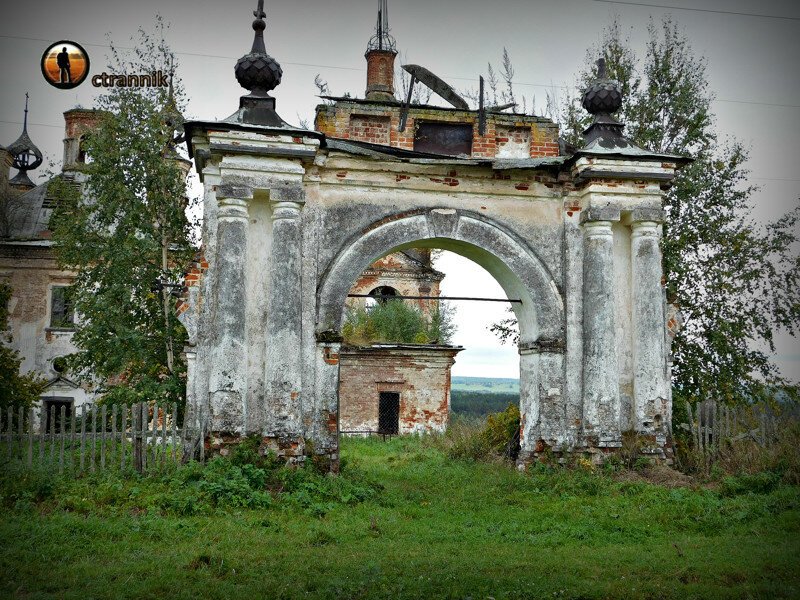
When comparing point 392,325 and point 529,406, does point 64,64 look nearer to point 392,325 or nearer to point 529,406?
point 529,406

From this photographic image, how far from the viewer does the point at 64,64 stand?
8.14 m

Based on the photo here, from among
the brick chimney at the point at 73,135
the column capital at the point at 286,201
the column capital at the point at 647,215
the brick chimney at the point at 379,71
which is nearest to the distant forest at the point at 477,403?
the brick chimney at the point at 73,135

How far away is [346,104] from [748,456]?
289 inches

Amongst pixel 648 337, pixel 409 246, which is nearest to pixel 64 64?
pixel 409 246

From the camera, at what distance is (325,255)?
1078 centimetres

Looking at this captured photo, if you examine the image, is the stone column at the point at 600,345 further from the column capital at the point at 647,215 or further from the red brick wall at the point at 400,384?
the red brick wall at the point at 400,384

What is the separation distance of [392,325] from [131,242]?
11357 mm

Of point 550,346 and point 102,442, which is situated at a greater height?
point 550,346

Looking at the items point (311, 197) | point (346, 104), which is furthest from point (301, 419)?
point (346, 104)

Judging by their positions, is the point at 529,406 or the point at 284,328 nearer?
the point at 284,328

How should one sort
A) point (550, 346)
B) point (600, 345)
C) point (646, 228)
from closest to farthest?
point (600, 345) → point (550, 346) → point (646, 228)

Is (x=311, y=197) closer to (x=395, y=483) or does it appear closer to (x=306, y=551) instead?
(x=395, y=483)

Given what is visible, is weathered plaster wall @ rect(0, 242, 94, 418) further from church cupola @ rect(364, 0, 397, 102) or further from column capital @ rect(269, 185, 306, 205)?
column capital @ rect(269, 185, 306, 205)

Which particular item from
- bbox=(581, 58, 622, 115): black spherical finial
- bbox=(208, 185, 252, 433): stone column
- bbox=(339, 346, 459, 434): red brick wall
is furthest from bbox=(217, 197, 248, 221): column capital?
bbox=(339, 346, 459, 434): red brick wall
